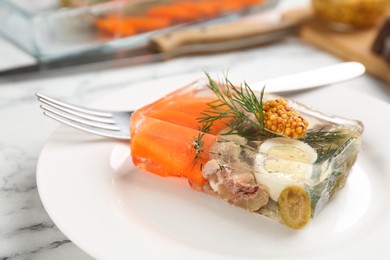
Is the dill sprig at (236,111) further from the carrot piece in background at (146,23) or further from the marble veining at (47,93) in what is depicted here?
the carrot piece in background at (146,23)

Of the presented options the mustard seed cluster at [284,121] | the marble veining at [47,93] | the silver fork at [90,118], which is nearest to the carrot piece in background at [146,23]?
the marble veining at [47,93]

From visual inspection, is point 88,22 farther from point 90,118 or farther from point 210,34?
point 90,118

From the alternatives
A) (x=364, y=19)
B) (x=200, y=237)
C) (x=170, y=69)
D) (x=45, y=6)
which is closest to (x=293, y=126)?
(x=200, y=237)

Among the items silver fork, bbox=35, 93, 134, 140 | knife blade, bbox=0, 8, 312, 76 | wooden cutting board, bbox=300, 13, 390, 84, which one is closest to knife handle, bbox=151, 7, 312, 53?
knife blade, bbox=0, 8, 312, 76

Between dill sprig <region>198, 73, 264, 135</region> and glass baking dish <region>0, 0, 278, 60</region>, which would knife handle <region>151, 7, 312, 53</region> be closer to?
glass baking dish <region>0, 0, 278, 60</region>

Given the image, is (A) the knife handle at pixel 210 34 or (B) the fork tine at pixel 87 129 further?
(A) the knife handle at pixel 210 34

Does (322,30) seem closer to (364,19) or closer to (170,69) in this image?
(364,19)

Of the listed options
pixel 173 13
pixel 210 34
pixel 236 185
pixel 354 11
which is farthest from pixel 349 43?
pixel 236 185
